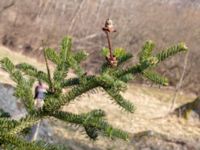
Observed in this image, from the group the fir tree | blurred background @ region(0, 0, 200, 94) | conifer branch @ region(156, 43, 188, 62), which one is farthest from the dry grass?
conifer branch @ region(156, 43, 188, 62)

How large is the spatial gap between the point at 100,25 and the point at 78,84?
3123 centimetres

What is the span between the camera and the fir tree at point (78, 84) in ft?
14.5

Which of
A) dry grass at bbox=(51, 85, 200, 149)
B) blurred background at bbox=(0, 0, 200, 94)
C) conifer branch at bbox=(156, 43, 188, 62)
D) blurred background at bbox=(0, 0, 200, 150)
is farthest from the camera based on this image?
blurred background at bbox=(0, 0, 200, 94)

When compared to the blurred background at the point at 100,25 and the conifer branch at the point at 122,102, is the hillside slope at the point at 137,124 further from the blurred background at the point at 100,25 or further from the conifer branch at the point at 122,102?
the conifer branch at the point at 122,102

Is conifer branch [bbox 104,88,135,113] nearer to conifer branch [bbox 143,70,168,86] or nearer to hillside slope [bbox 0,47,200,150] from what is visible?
conifer branch [bbox 143,70,168,86]

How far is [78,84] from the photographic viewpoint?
4832mm

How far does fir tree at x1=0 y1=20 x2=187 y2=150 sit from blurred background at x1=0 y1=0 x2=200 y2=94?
95.6ft

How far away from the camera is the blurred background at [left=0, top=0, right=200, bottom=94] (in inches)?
1369

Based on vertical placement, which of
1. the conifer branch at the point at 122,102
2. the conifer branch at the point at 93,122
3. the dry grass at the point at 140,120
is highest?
the conifer branch at the point at 122,102

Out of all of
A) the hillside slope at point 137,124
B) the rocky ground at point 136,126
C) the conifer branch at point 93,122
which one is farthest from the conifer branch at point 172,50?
the rocky ground at point 136,126

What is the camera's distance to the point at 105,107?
81.0 feet

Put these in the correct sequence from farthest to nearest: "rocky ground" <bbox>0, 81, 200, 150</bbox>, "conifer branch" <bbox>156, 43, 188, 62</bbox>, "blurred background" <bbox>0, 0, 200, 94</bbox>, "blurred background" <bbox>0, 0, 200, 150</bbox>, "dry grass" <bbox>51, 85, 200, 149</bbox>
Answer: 1. "blurred background" <bbox>0, 0, 200, 94</bbox>
2. "blurred background" <bbox>0, 0, 200, 150</bbox>
3. "dry grass" <bbox>51, 85, 200, 149</bbox>
4. "rocky ground" <bbox>0, 81, 200, 150</bbox>
5. "conifer branch" <bbox>156, 43, 188, 62</bbox>

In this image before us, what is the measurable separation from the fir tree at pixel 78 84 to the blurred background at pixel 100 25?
29153 mm

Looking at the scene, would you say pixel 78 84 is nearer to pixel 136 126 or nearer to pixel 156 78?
pixel 156 78
